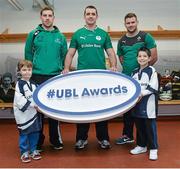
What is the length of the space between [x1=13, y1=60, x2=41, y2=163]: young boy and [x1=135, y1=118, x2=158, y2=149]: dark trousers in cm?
105

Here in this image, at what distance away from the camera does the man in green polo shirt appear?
10.9ft

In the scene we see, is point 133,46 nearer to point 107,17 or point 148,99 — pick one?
point 148,99

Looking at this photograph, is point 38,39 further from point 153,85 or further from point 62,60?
point 153,85

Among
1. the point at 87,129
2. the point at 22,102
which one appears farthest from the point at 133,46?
the point at 22,102

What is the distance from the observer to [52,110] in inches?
119

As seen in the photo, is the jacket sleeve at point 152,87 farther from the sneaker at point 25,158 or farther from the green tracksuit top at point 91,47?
the sneaker at point 25,158

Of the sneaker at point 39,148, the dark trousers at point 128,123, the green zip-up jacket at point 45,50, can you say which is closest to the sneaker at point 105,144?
the dark trousers at point 128,123

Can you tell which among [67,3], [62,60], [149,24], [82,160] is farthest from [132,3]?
[82,160]

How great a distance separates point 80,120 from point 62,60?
82 cm

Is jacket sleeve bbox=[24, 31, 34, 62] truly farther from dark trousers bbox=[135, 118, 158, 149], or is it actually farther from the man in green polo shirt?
dark trousers bbox=[135, 118, 158, 149]

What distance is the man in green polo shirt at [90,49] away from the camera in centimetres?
331

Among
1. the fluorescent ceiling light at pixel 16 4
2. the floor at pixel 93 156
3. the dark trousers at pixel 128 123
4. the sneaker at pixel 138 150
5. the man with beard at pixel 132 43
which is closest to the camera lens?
the floor at pixel 93 156

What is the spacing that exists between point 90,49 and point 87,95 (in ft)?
1.69

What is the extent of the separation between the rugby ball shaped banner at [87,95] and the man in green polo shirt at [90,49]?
0.14m
